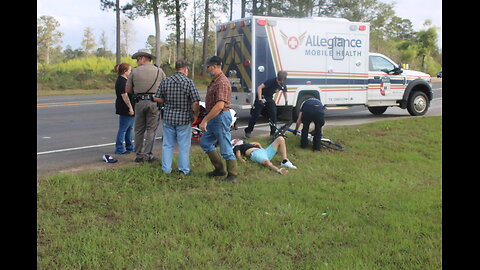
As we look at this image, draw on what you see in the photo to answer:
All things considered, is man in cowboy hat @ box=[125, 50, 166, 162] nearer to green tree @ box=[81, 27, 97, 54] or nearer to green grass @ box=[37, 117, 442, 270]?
green grass @ box=[37, 117, 442, 270]

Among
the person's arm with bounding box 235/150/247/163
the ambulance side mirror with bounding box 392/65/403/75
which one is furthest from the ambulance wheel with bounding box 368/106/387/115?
the person's arm with bounding box 235/150/247/163

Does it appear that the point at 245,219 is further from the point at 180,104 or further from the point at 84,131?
the point at 84,131

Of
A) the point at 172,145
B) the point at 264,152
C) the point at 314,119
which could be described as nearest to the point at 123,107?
the point at 172,145

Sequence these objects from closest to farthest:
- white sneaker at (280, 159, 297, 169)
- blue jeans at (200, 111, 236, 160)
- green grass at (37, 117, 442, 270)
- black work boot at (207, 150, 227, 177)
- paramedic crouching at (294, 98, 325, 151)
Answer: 1. green grass at (37, 117, 442, 270)
2. blue jeans at (200, 111, 236, 160)
3. black work boot at (207, 150, 227, 177)
4. white sneaker at (280, 159, 297, 169)
5. paramedic crouching at (294, 98, 325, 151)

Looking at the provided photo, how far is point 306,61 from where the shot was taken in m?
12.3

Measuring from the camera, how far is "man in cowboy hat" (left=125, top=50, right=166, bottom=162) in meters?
7.26

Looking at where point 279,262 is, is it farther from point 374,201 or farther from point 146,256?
point 374,201

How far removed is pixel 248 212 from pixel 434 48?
5746 cm

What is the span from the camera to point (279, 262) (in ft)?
13.4

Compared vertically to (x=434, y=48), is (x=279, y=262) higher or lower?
lower

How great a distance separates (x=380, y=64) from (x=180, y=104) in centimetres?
901

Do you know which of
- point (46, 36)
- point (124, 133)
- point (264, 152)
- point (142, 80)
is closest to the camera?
point (142, 80)

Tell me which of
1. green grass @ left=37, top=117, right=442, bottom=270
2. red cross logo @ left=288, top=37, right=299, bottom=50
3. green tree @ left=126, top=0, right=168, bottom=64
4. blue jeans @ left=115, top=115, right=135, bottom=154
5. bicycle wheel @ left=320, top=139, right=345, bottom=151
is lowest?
green grass @ left=37, top=117, right=442, bottom=270
